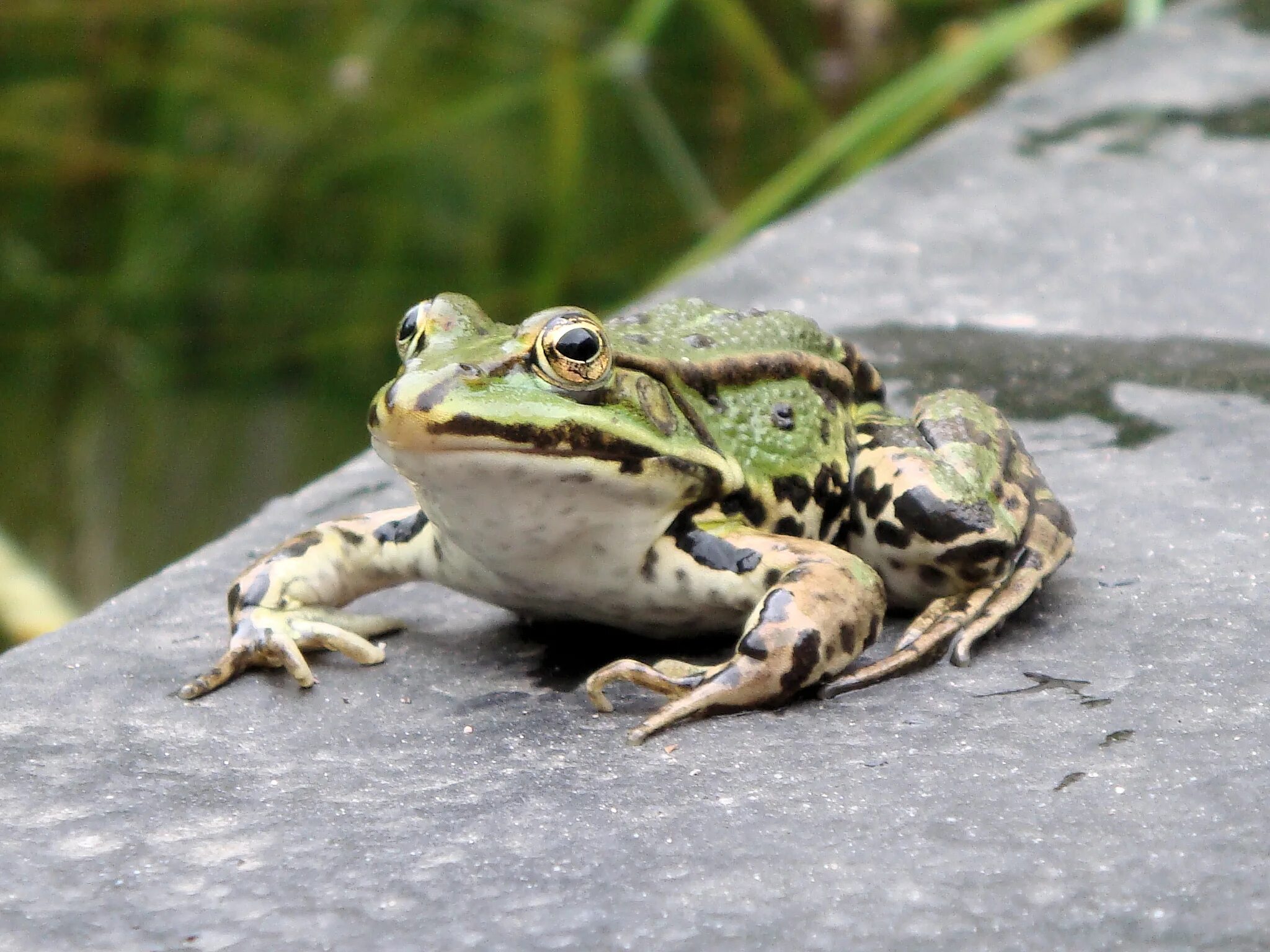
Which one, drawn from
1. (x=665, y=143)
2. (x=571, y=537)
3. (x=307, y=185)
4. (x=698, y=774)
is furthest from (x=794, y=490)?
(x=307, y=185)

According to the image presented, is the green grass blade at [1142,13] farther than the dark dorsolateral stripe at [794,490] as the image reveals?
Yes

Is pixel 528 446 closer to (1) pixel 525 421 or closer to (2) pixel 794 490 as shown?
(1) pixel 525 421

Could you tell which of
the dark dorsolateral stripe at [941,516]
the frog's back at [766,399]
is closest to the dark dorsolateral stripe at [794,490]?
the frog's back at [766,399]

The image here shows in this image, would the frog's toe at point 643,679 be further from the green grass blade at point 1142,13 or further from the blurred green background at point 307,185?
the green grass blade at point 1142,13

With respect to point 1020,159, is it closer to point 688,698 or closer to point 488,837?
point 688,698

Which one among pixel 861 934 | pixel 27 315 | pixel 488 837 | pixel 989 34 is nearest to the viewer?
pixel 861 934

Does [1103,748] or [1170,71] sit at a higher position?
[1170,71]

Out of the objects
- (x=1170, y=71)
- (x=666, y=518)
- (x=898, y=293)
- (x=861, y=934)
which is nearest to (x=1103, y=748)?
(x=861, y=934)
